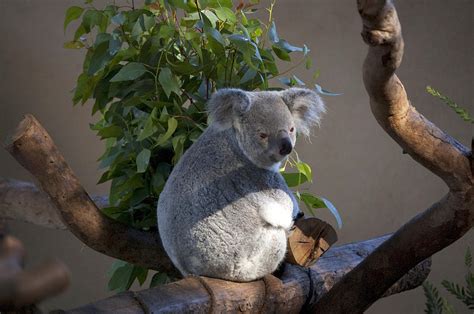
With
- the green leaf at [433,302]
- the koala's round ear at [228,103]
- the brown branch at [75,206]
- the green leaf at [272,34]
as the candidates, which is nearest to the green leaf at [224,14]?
the green leaf at [272,34]

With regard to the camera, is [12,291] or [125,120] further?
[125,120]

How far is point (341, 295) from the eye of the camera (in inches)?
80.5

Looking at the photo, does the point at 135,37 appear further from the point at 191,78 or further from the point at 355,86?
the point at 355,86

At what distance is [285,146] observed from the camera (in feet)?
6.61

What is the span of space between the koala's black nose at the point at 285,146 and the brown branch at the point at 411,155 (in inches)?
17.1

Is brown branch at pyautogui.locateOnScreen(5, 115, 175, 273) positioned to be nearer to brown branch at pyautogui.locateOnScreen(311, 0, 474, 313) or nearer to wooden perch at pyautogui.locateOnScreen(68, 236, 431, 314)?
wooden perch at pyautogui.locateOnScreen(68, 236, 431, 314)

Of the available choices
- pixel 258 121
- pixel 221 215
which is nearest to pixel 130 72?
pixel 258 121

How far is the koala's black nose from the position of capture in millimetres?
2014

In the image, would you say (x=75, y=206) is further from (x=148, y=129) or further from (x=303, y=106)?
(x=303, y=106)

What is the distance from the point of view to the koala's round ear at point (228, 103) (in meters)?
2.10

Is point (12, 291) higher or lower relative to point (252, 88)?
higher

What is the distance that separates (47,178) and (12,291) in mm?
1714

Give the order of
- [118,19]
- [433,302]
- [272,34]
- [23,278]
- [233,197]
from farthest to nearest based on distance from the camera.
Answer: [272,34]
[118,19]
[233,197]
[433,302]
[23,278]

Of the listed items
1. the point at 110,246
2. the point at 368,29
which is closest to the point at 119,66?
the point at 110,246
